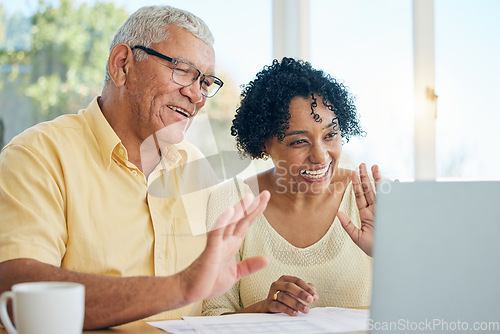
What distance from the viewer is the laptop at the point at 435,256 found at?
0.73m

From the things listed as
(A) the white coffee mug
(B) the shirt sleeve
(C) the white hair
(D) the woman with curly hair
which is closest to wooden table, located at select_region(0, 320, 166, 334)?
(B) the shirt sleeve

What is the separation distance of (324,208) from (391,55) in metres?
1.57

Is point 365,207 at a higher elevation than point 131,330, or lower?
higher

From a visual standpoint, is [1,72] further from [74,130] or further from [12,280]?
[12,280]

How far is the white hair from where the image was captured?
1528 mm

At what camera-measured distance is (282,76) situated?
1.90 m

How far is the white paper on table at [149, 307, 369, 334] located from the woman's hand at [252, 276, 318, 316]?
2cm

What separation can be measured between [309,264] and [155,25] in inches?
35.7

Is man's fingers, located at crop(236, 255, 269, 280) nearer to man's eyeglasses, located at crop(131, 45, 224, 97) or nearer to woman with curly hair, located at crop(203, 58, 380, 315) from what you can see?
woman with curly hair, located at crop(203, 58, 380, 315)

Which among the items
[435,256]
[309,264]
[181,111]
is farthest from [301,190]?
[435,256]

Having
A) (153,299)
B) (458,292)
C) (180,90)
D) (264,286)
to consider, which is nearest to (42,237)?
(153,299)

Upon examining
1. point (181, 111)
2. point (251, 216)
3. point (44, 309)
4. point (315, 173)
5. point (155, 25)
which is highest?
point (155, 25)

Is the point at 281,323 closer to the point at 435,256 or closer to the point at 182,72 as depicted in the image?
the point at 435,256

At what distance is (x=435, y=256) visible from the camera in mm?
737
